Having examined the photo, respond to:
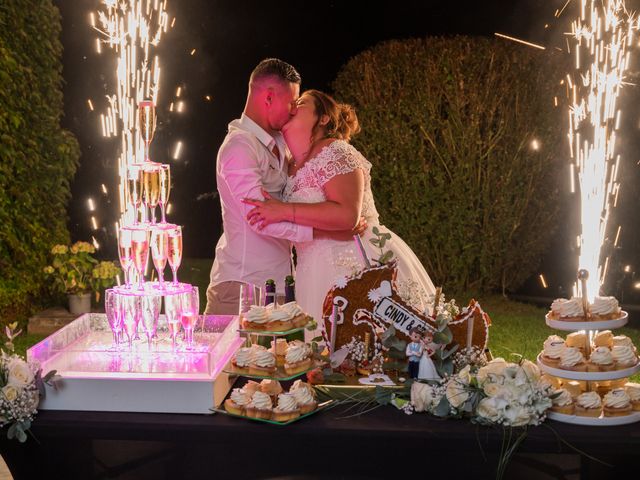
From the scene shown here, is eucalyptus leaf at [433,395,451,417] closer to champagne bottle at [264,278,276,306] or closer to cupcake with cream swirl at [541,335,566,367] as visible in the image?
cupcake with cream swirl at [541,335,566,367]

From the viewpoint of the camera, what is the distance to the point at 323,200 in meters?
3.64

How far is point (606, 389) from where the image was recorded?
255 cm

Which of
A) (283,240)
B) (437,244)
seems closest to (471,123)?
(437,244)

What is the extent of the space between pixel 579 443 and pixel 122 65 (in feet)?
18.6

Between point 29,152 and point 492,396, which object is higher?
point 29,152

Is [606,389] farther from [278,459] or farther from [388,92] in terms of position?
[388,92]

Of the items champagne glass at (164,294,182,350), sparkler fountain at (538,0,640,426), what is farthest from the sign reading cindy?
sparkler fountain at (538,0,640,426)

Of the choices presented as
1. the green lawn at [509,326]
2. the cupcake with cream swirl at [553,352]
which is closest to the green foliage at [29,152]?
the green lawn at [509,326]

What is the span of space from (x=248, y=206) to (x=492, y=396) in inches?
56.6

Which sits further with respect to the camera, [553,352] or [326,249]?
[326,249]

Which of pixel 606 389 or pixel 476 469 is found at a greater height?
pixel 606 389

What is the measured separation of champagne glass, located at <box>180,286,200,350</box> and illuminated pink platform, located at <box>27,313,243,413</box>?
0.04 m

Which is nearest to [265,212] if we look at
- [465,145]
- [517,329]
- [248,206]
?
[248,206]

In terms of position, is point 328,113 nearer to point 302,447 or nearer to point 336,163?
point 336,163
